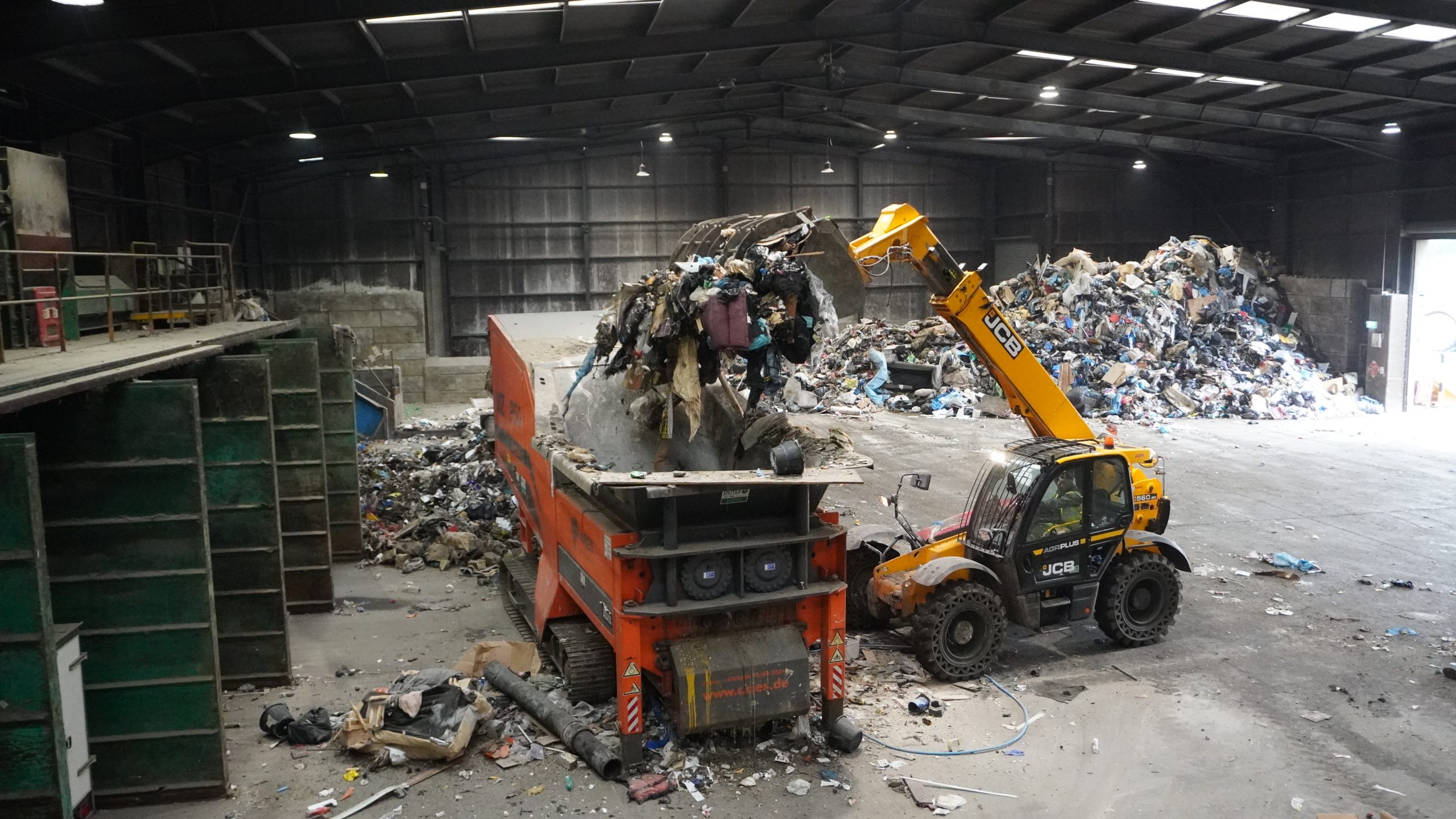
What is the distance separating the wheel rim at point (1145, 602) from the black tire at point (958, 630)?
1.33 metres

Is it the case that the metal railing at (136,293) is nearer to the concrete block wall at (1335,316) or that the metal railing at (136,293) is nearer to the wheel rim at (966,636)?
the wheel rim at (966,636)

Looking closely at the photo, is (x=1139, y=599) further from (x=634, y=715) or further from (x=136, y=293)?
(x=136, y=293)

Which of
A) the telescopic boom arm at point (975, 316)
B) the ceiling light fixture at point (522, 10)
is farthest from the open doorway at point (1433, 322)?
the ceiling light fixture at point (522, 10)

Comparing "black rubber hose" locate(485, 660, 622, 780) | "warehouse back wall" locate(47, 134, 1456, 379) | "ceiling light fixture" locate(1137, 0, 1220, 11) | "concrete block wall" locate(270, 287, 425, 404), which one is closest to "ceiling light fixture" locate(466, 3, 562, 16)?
"ceiling light fixture" locate(1137, 0, 1220, 11)

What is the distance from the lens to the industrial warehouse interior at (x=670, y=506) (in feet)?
18.1

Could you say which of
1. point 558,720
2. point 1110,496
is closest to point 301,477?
point 558,720

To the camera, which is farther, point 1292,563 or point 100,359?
point 1292,563

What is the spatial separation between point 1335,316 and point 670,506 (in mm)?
20770

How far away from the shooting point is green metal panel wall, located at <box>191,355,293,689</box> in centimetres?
702

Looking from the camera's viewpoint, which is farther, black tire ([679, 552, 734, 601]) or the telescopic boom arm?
the telescopic boom arm

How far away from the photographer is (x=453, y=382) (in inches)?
833

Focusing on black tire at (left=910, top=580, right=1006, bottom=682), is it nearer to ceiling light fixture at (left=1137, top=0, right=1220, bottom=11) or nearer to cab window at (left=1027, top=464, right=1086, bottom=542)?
cab window at (left=1027, top=464, right=1086, bottom=542)

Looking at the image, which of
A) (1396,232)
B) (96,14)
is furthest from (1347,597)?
(1396,232)

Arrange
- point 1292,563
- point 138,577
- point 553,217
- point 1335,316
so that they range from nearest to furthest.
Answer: point 138,577 → point 1292,563 → point 1335,316 → point 553,217
